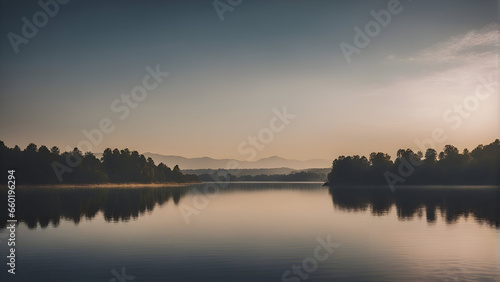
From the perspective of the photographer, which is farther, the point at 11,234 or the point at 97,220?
the point at 97,220

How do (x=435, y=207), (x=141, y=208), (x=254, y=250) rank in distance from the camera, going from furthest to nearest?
(x=435, y=207)
(x=141, y=208)
(x=254, y=250)

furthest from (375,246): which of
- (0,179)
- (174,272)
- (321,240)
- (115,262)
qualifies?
(0,179)

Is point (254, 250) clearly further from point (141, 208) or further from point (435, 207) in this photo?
point (435, 207)

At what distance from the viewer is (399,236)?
44.2 m

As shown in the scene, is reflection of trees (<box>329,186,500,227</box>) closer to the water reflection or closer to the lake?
the water reflection

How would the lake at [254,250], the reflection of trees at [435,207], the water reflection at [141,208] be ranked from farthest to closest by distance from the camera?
the reflection of trees at [435,207] → the water reflection at [141,208] → the lake at [254,250]

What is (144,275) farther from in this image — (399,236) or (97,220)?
(97,220)

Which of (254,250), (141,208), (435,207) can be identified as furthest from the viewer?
(435,207)

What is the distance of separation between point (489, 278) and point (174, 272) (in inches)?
870

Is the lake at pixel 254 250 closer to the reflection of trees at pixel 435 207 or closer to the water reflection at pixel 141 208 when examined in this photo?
the water reflection at pixel 141 208

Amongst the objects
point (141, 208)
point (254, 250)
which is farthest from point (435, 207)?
point (141, 208)

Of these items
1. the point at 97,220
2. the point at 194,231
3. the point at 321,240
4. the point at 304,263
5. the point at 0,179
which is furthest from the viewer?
the point at 0,179

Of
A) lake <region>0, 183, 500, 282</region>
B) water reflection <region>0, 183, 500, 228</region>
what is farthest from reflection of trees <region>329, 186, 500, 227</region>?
lake <region>0, 183, 500, 282</region>

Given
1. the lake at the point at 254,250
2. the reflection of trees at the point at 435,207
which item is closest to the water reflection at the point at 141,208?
the reflection of trees at the point at 435,207
